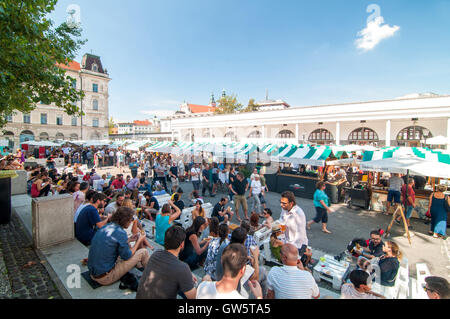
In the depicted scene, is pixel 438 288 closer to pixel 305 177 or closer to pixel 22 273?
pixel 22 273

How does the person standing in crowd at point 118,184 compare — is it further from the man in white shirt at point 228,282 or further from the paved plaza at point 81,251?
the man in white shirt at point 228,282

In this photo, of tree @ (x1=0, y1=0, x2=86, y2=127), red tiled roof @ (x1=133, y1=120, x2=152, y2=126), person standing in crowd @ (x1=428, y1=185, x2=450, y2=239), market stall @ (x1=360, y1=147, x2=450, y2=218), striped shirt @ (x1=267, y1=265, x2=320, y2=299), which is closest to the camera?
striped shirt @ (x1=267, y1=265, x2=320, y2=299)

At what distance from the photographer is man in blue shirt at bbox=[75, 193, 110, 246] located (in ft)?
14.7

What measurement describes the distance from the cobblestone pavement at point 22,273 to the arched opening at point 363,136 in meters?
30.8

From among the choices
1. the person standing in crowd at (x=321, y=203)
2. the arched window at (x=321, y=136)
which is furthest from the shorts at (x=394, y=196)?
the arched window at (x=321, y=136)

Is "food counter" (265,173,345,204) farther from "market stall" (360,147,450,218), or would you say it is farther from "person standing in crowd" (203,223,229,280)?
"person standing in crowd" (203,223,229,280)

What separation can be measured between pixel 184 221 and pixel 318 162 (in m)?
8.06

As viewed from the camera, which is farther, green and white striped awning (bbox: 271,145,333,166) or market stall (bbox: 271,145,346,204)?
green and white striped awning (bbox: 271,145,333,166)

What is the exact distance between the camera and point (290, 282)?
2586 mm

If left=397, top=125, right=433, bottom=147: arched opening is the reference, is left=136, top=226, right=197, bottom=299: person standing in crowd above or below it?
below

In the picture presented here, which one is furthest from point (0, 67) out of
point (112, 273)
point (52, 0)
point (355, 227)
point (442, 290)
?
point (355, 227)

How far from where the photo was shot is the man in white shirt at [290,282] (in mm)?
2551

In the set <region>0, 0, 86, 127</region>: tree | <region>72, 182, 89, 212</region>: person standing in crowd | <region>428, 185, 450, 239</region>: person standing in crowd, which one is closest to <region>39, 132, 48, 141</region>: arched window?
<region>0, 0, 86, 127</region>: tree

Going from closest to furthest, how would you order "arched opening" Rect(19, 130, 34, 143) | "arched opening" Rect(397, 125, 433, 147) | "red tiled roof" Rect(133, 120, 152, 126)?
"arched opening" Rect(397, 125, 433, 147)
"arched opening" Rect(19, 130, 34, 143)
"red tiled roof" Rect(133, 120, 152, 126)
